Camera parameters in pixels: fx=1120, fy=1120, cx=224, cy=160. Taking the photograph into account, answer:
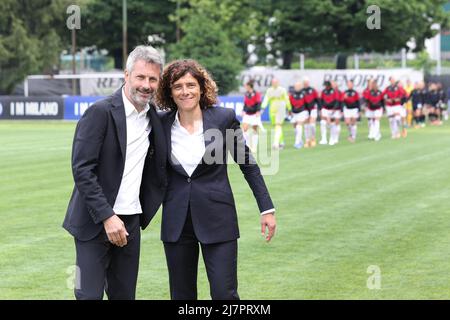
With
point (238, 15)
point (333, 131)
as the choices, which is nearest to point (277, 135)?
point (333, 131)

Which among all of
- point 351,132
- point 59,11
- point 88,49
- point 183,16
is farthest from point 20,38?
point 351,132

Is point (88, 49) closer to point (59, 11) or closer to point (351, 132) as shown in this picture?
point (59, 11)

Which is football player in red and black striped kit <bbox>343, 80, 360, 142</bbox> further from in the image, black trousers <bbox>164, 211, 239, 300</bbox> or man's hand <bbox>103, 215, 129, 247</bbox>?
A: man's hand <bbox>103, 215, 129, 247</bbox>

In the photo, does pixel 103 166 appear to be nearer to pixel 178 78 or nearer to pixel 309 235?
pixel 178 78

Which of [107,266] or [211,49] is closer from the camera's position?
[107,266]

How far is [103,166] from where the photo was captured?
21.4 feet

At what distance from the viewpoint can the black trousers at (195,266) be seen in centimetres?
662

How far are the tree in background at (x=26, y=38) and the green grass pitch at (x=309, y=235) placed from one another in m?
37.1

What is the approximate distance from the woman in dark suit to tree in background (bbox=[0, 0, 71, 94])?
54975 millimetres

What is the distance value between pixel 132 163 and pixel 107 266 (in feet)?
2.10

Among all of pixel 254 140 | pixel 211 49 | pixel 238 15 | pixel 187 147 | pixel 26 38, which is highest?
pixel 238 15

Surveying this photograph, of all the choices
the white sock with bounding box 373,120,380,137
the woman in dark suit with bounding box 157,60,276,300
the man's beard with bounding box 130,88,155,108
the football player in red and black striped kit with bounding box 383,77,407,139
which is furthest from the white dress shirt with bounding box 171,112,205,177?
the football player in red and black striped kit with bounding box 383,77,407,139

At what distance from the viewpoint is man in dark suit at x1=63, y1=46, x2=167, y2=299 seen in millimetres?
6434
